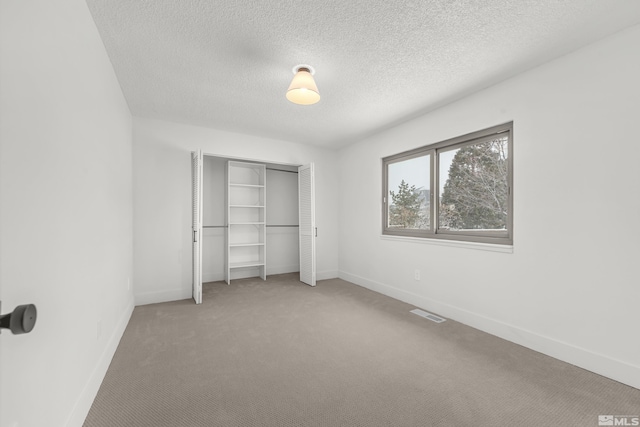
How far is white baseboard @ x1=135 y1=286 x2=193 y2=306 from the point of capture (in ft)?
11.9

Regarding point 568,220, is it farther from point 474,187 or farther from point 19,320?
point 19,320

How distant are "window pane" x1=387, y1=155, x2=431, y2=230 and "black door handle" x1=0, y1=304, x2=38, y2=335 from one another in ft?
11.9

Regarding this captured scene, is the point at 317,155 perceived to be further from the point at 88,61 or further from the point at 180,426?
the point at 180,426

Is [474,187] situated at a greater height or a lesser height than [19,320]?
greater

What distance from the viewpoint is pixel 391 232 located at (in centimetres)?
412

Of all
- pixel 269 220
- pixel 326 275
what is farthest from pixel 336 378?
pixel 269 220

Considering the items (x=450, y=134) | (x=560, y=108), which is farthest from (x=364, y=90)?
(x=560, y=108)

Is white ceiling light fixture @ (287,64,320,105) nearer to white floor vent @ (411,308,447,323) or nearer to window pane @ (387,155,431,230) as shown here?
window pane @ (387,155,431,230)

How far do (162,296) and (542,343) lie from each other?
4263mm

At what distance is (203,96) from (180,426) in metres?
2.96

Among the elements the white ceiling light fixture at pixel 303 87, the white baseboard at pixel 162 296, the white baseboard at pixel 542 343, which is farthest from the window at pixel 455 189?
the white baseboard at pixel 162 296

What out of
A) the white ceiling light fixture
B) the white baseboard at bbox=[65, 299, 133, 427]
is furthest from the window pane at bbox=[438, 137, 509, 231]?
the white baseboard at bbox=[65, 299, 133, 427]

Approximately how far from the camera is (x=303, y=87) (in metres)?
2.21

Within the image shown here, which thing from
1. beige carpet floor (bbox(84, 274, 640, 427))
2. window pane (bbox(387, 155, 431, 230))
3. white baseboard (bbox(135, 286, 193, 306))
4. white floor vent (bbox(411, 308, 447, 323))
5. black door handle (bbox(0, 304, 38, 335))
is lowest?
white floor vent (bbox(411, 308, 447, 323))
